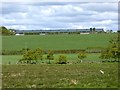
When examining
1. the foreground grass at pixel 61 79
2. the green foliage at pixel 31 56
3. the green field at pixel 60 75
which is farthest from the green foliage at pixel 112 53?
the foreground grass at pixel 61 79

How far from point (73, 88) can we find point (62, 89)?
2.45ft

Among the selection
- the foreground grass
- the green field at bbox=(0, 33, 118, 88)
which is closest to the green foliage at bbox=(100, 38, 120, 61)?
the green field at bbox=(0, 33, 118, 88)

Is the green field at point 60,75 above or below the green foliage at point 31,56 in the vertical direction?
above

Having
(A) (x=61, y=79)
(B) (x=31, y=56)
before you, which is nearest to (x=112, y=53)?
(B) (x=31, y=56)

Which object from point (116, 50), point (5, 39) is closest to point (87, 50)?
point (116, 50)

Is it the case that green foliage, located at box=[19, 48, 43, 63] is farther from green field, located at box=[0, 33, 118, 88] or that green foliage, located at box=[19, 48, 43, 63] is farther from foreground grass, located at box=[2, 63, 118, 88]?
foreground grass, located at box=[2, 63, 118, 88]

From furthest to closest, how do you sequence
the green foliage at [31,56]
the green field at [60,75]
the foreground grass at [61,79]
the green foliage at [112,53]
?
the green foliage at [112,53]
the green foliage at [31,56]
the green field at [60,75]
the foreground grass at [61,79]

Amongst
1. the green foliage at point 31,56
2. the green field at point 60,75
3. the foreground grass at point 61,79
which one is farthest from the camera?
the green foliage at point 31,56

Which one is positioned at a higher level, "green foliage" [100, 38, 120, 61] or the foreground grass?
the foreground grass

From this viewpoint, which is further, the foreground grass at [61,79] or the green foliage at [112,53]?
the green foliage at [112,53]

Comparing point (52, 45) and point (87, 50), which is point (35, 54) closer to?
point (87, 50)

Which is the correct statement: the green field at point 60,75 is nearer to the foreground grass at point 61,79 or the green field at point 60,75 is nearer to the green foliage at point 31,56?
the foreground grass at point 61,79

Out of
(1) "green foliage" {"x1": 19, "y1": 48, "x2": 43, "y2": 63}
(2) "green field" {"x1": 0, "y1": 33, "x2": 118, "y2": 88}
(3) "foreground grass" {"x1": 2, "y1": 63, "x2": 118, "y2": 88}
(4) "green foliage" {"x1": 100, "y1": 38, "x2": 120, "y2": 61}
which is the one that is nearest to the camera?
(3) "foreground grass" {"x1": 2, "y1": 63, "x2": 118, "y2": 88}

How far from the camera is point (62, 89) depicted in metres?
→ 22.9
